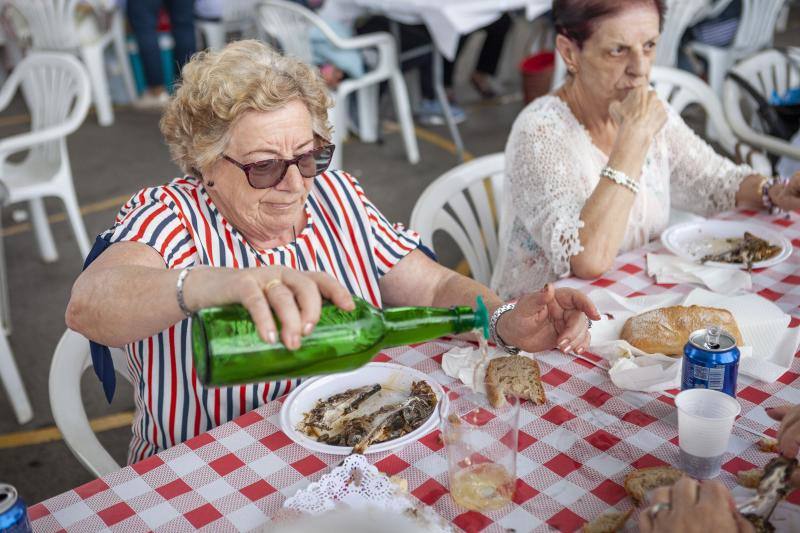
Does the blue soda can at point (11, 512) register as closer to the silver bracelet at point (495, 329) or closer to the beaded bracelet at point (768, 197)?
the silver bracelet at point (495, 329)

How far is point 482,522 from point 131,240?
3.25 feet

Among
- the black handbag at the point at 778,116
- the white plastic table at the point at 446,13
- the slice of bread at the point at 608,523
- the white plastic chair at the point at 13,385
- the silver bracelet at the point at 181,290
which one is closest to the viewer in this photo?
the slice of bread at the point at 608,523

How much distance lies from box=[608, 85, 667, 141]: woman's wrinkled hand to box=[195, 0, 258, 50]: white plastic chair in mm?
5459

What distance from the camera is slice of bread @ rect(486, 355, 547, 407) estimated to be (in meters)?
1.60

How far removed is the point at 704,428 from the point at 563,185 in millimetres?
1249

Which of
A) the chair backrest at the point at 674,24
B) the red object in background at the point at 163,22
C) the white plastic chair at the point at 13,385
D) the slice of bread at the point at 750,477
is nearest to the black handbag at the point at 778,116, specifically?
the chair backrest at the point at 674,24

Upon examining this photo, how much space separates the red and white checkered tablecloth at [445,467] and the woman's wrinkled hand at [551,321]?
9cm

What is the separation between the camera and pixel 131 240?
1758 mm

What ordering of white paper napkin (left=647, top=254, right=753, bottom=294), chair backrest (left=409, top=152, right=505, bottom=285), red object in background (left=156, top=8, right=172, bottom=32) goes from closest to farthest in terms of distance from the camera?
white paper napkin (left=647, top=254, right=753, bottom=294) → chair backrest (left=409, top=152, right=505, bottom=285) → red object in background (left=156, top=8, right=172, bottom=32)

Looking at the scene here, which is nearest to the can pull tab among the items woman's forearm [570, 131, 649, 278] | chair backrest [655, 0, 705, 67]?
woman's forearm [570, 131, 649, 278]

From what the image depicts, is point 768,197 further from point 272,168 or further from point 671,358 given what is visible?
point 272,168

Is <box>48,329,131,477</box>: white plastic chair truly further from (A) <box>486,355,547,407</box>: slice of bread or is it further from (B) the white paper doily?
(A) <box>486,355,547,407</box>: slice of bread

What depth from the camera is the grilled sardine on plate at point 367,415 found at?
152cm

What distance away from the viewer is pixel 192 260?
1.88 m
